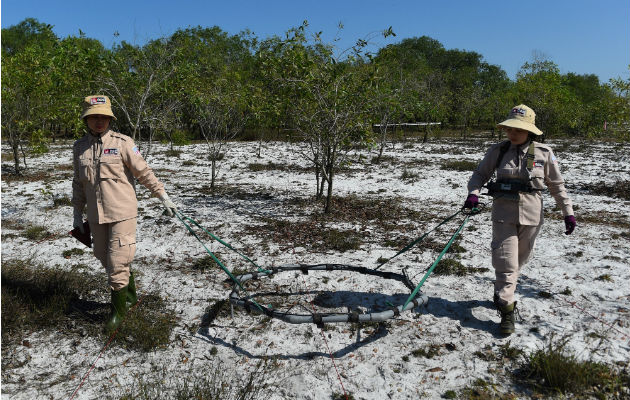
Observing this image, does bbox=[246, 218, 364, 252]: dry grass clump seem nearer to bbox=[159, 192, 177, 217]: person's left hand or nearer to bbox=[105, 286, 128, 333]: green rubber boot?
bbox=[159, 192, 177, 217]: person's left hand

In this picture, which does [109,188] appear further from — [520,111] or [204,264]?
[520,111]

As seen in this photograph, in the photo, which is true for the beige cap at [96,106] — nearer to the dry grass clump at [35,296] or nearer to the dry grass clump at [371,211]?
the dry grass clump at [35,296]

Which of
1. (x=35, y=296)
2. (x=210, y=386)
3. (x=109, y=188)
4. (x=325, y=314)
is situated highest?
(x=109, y=188)

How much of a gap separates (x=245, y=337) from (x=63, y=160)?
19.9 m

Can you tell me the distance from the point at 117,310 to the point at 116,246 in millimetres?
653

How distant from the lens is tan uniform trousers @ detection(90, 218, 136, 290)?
12.8 ft

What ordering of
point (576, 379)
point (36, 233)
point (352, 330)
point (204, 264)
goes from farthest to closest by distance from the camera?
point (36, 233) → point (204, 264) → point (352, 330) → point (576, 379)

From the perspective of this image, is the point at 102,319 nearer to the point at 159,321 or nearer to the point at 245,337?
the point at 159,321

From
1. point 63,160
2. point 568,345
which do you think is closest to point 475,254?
point 568,345

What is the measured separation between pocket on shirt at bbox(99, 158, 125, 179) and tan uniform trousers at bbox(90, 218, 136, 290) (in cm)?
43

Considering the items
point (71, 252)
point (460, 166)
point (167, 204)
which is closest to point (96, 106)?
point (167, 204)

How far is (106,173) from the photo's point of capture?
384 centimetres

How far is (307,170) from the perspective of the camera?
16.6 metres

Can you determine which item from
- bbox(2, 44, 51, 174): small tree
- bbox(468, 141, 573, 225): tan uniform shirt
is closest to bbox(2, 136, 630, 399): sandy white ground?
bbox(468, 141, 573, 225): tan uniform shirt
